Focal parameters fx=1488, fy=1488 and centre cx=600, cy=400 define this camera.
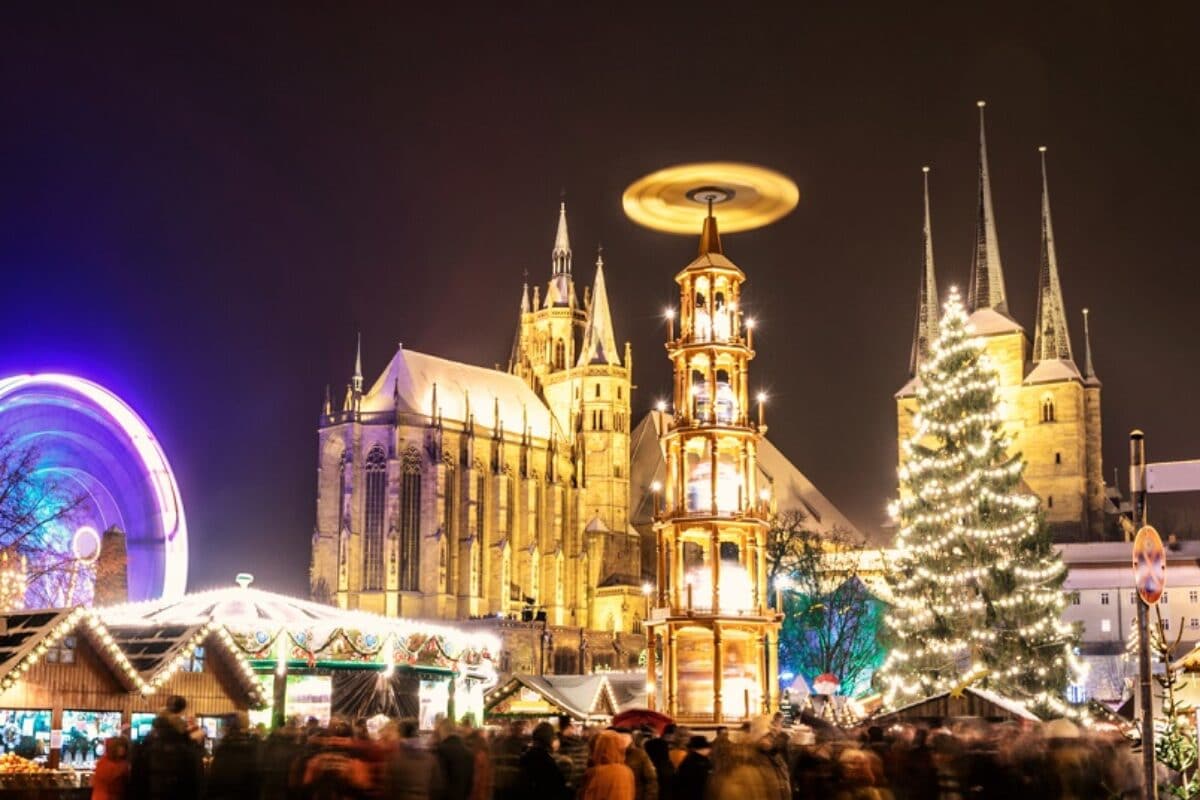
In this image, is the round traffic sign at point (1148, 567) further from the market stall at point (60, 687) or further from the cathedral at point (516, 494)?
the cathedral at point (516, 494)

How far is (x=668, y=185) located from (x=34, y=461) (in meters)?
15.4

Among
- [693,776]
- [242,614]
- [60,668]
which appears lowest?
[693,776]

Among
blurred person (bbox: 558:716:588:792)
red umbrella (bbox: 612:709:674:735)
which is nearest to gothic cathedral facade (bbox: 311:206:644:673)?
red umbrella (bbox: 612:709:674:735)

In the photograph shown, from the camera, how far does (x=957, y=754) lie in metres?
12.9

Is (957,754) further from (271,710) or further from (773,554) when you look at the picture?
(773,554)

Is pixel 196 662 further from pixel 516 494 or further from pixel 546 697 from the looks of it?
pixel 516 494

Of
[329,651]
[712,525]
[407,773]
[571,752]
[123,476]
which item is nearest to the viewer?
[407,773]

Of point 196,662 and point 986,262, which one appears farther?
point 986,262

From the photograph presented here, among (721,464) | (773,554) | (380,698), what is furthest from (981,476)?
(773,554)

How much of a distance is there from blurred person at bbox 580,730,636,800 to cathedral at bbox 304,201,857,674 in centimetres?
5473

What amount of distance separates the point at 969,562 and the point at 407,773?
21.7m

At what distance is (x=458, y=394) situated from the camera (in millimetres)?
84250

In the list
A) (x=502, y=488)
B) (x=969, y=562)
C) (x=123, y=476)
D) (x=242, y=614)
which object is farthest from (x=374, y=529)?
(x=242, y=614)

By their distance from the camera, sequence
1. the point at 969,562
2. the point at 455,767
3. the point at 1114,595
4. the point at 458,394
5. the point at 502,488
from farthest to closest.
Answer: the point at 458,394, the point at 502,488, the point at 1114,595, the point at 969,562, the point at 455,767
